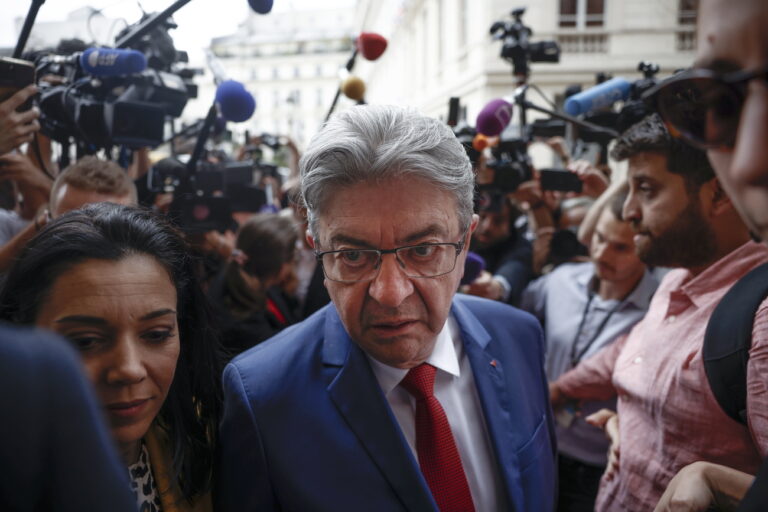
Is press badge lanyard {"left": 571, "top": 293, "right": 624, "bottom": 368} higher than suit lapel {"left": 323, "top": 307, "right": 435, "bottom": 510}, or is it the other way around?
suit lapel {"left": 323, "top": 307, "right": 435, "bottom": 510}

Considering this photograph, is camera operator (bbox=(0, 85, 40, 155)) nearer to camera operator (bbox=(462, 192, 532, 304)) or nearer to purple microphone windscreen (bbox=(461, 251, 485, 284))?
purple microphone windscreen (bbox=(461, 251, 485, 284))

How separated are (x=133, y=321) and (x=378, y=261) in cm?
52

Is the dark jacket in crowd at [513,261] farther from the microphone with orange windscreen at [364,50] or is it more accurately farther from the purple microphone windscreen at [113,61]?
the purple microphone windscreen at [113,61]

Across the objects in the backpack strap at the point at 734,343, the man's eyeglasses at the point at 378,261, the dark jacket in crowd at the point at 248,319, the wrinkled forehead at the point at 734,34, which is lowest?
the dark jacket in crowd at the point at 248,319

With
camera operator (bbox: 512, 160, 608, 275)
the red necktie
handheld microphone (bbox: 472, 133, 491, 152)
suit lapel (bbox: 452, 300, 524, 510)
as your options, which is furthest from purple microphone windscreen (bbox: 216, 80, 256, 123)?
camera operator (bbox: 512, 160, 608, 275)

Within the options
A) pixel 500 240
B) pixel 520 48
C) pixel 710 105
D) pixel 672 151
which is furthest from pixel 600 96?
pixel 710 105

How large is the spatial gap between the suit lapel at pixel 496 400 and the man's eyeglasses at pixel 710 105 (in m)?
0.86

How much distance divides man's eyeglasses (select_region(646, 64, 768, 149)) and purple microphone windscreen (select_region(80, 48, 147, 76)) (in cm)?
175

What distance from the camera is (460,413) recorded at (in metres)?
1.41

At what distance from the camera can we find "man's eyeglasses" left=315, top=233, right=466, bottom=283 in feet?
4.04

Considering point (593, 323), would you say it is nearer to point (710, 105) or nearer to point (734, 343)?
point (734, 343)

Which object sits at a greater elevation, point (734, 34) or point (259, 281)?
point (734, 34)

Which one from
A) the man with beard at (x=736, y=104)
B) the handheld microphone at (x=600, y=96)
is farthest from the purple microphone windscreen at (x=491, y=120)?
the man with beard at (x=736, y=104)

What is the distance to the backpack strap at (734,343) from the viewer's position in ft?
3.84
